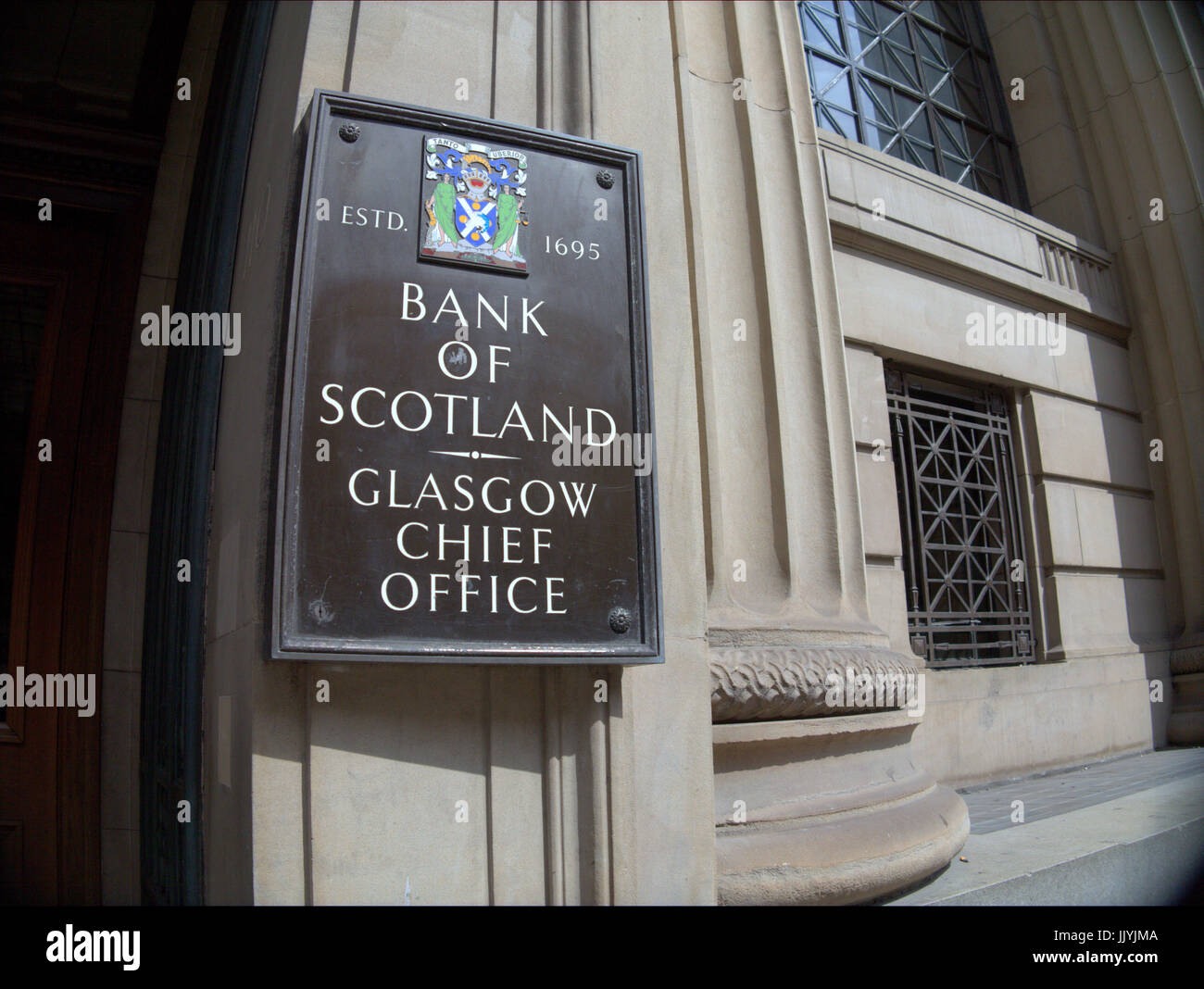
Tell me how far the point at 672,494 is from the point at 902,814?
183cm

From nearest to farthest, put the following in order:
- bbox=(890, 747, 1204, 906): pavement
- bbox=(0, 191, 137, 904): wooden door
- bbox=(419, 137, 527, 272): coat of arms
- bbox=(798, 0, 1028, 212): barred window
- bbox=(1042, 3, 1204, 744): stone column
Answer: bbox=(419, 137, 527, 272): coat of arms, bbox=(890, 747, 1204, 906): pavement, bbox=(0, 191, 137, 904): wooden door, bbox=(798, 0, 1028, 212): barred window, bbox=(1042, 3, 1204, 744): stone column

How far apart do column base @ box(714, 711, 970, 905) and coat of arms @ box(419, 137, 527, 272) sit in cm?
207

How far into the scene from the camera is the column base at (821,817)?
332cm

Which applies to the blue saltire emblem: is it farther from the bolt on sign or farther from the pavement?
the pavement

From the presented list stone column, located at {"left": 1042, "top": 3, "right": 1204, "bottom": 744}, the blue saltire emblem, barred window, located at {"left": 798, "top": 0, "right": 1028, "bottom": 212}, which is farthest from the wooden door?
stone column, located at {"left": 1042, "top": 3, "right": 1204, "bottom": 744}

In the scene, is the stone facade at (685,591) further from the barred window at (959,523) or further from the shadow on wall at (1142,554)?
the shadow on wall at (1142,554)

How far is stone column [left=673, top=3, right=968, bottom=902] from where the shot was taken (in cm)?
349

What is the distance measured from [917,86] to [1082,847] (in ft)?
25.7

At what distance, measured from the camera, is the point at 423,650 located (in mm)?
2566

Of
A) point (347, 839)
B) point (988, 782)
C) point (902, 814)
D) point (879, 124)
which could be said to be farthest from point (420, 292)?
point (879, 124)

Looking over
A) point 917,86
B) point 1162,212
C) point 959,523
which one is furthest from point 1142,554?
point 917,86

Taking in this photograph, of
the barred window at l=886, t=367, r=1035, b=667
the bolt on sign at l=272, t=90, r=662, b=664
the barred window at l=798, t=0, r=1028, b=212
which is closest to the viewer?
the bolt on sign at l=272, t=90, r=662, b=664

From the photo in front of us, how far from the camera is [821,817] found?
359 centimetres

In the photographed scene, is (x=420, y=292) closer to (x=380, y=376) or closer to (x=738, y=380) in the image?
(x=380, y=376)
